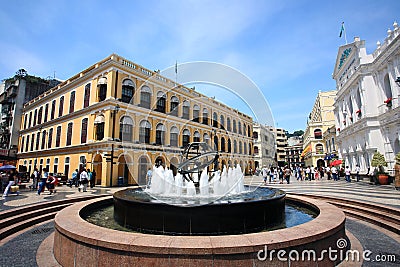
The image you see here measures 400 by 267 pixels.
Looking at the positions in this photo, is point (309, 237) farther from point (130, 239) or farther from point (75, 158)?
point (75, 158)

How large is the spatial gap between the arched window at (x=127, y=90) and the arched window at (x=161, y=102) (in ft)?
9.78

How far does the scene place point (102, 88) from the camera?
23141 mm

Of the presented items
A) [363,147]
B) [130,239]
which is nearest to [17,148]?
[130,239]

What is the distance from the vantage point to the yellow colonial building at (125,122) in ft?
71.2

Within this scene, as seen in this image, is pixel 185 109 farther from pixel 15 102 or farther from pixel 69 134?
pixel 15 102

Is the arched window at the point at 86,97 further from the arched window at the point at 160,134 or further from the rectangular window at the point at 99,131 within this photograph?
the arched window at the point at 160,134

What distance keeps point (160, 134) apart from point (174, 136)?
2.12m

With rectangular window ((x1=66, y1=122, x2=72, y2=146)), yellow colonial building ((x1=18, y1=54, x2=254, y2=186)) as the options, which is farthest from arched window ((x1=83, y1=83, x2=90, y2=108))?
rectangular window ((x1=66, y1=122, x2=72, y2=146))

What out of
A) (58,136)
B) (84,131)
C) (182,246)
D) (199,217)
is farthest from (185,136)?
(182,246)

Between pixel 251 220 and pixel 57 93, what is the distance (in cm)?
3298

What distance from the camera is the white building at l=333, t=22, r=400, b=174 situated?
61.8ft

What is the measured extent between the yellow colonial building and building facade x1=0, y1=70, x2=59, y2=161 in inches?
629

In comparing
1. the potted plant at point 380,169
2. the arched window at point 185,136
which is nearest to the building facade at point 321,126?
the potted plant at point 380,169

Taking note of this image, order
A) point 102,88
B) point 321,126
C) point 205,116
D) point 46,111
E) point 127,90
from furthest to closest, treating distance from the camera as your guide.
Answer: point 321,126 < point 46,111 < point 205,116 < point 127,90 < point 102,88
